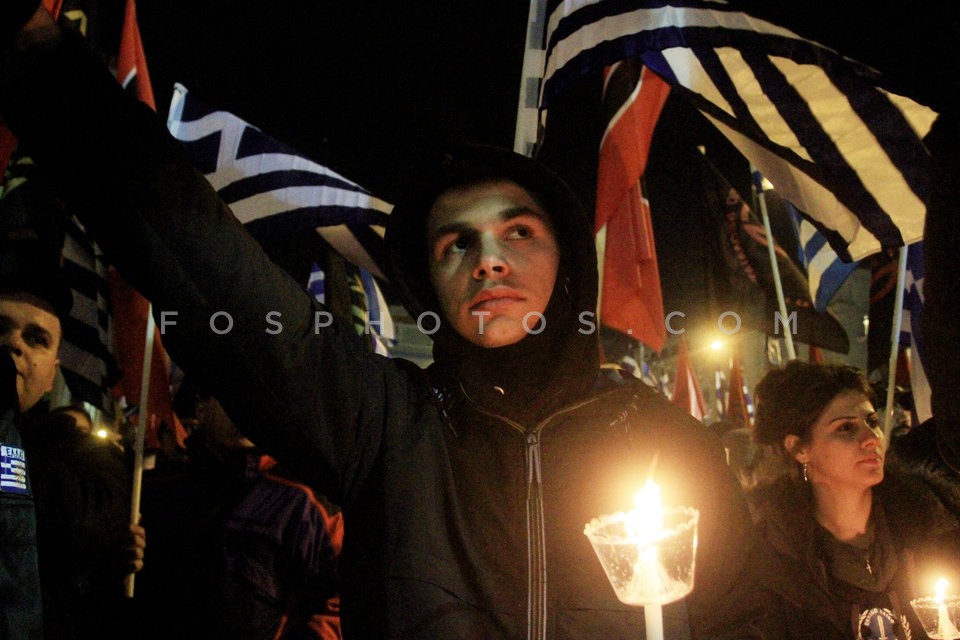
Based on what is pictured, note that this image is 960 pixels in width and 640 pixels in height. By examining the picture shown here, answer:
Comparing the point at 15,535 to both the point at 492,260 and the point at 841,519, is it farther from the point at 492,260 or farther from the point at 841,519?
the point at 841,519

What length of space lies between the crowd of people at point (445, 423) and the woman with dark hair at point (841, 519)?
1 cm

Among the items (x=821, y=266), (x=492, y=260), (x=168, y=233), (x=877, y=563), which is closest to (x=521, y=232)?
(x=492, y=260)

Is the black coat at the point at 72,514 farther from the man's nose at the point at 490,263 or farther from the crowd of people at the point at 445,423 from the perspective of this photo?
the man's nose at the point at 490,263

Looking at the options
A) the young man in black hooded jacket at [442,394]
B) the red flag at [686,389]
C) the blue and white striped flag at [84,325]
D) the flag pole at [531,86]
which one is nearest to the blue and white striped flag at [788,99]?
the flag pole at [531,86]

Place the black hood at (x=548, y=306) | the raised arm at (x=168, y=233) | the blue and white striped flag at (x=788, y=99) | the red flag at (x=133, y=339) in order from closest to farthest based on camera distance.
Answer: the raised arm at (x=168, y=233) < the black hood at (x=548, y=306) < the blue and white striped flag at (x=788, y=99) < the red flag at (x=133, y=339)

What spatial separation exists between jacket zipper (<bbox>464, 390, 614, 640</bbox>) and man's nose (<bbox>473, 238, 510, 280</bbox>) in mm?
365

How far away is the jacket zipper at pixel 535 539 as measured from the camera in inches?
52.0

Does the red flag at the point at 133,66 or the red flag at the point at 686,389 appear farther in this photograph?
the red flag at the point at 686,389

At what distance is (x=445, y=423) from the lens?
5.16ft

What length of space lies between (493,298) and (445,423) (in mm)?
340

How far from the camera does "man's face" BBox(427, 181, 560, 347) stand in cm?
167

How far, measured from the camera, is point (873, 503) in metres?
2.98

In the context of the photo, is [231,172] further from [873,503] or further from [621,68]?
[873,503]

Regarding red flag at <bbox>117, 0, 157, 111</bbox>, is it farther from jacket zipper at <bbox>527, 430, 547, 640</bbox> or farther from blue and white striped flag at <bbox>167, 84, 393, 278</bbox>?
jacket zipper at <bbox>527, 430, 547, 640</bbox>
